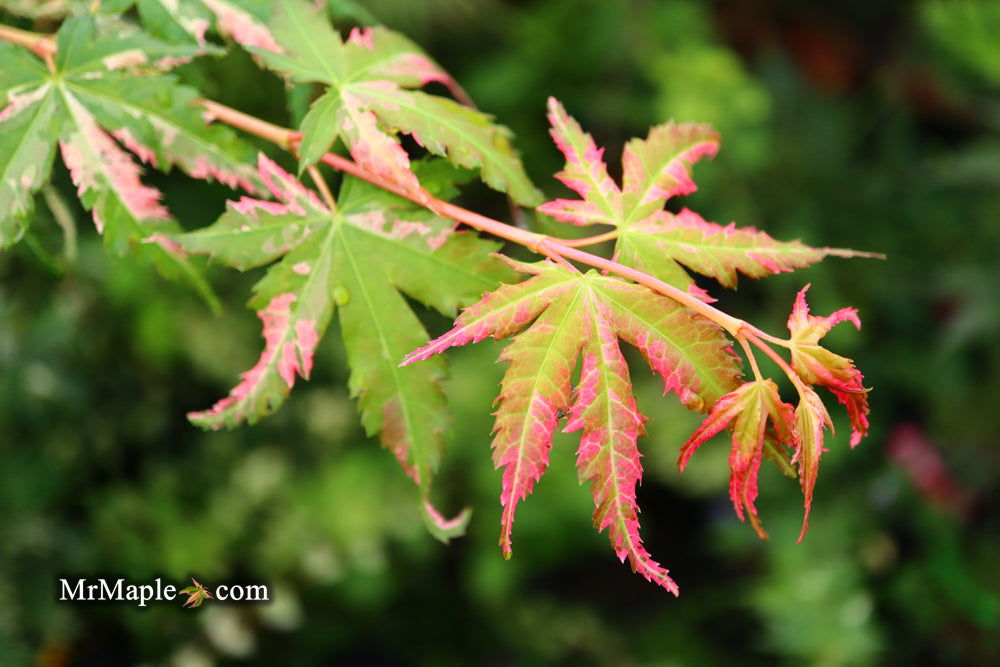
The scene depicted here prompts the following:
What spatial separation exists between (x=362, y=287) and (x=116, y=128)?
296mm

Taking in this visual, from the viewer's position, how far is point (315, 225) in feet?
2.57

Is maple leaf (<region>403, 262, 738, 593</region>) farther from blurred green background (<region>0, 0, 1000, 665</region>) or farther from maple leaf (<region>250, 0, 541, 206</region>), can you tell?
blurred green background (<region>0, 0, 1000, 665</region>)

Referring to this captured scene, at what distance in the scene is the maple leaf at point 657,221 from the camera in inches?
28.4

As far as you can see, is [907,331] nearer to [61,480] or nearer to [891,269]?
[891,269]

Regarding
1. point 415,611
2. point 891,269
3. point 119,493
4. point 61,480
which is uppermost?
point 891,269

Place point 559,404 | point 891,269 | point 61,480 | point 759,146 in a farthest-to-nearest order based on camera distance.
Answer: point 891,269 < point 759,146 < point 61,480 < point 559,404

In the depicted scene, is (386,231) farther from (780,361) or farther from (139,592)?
(139,592)

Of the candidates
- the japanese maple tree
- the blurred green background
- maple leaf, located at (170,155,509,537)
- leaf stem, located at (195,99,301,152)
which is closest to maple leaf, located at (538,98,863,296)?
the japanese maple tree

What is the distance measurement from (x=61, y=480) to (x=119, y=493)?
0.21 metres

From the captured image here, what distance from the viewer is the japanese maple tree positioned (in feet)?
2.18

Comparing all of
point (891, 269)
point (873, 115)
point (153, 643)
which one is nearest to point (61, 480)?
point (153, 643)

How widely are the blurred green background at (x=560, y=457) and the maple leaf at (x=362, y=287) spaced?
1027 mm

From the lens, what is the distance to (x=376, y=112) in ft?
2.50

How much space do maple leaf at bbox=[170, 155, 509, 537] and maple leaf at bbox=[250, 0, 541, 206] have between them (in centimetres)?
6
